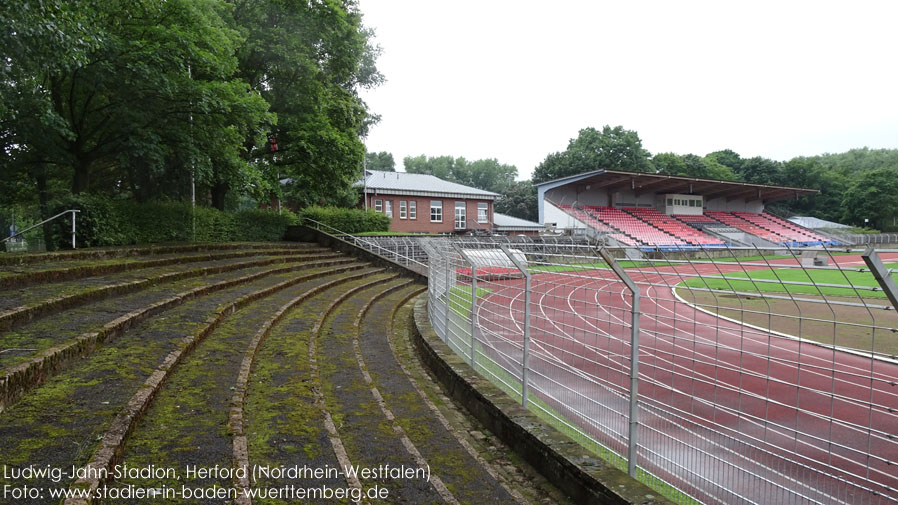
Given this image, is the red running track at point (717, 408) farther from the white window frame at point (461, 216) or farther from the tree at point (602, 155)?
the tree at point (602, 155)

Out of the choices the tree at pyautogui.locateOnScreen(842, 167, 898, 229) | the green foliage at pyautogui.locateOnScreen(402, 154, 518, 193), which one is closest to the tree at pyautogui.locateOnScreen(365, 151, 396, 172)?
the green foliage at pyautogui.locateOnScreen(402, 154, 518, 193)

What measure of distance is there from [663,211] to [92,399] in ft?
167

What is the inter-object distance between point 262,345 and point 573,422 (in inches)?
163

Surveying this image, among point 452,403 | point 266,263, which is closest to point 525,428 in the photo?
point 452,403

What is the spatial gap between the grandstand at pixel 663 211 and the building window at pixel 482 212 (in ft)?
20.0

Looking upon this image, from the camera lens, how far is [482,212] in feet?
139

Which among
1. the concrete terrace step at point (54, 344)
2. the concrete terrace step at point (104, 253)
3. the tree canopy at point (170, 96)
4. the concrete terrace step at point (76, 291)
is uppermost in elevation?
the tree canopy at point (170, 96)

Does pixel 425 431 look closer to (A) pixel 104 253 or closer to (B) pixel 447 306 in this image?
(B) pixel 447 306

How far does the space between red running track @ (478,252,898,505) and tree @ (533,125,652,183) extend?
5774 centimetres

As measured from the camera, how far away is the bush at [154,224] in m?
11.7

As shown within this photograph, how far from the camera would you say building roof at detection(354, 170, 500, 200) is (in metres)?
37.9

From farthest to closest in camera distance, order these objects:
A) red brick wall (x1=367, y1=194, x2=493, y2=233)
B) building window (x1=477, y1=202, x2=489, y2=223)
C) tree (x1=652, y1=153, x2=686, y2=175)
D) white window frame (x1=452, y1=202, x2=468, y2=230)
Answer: tree (x1=652, y1=153, x2=686, y2=175) < building window (x1=477, y1=202, x2=489, y2=223) < white window frame (x1=452, y1=202, x2=468, y2=230) < red brick wall (x1=367, y1=194, x2=493, y2=233)

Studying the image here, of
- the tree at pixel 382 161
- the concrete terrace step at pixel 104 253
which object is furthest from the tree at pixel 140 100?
the tree at pixel 382 161

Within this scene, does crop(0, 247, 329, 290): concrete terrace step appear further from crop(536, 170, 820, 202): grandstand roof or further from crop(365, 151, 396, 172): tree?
crop(365, 151, 396, 172): tree
